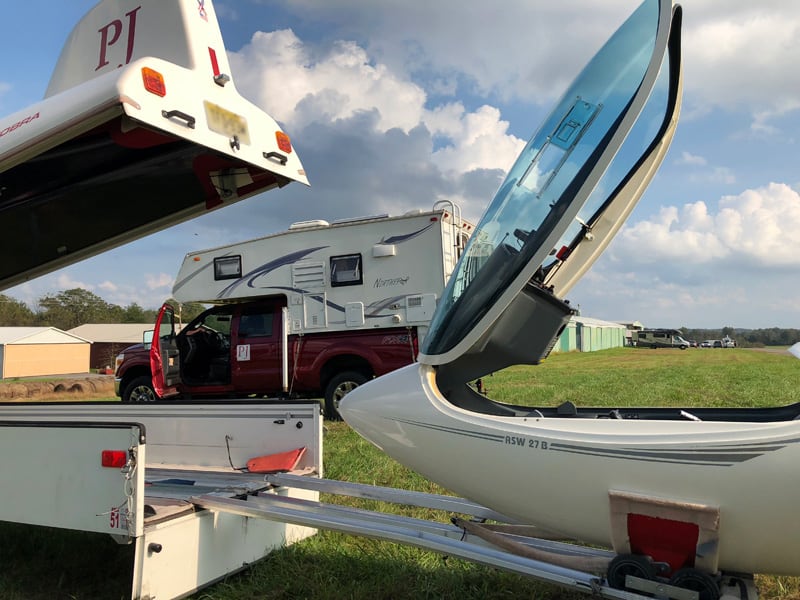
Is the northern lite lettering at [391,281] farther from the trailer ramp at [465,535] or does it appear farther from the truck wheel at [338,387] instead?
the trailer ramp at [465,535]

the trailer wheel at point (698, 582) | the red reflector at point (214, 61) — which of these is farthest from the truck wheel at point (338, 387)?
the trailer wheel at point (698, 582)

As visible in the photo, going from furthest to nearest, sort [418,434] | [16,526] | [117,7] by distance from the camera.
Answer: [16,526] → [117,7] → [418,434]

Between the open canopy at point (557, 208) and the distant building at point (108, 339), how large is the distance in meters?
46.7

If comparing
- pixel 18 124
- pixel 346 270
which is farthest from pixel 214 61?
pixel 346 270

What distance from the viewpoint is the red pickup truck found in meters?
9.32

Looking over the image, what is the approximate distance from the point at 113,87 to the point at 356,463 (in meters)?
4.10

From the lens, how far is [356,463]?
6.15 m

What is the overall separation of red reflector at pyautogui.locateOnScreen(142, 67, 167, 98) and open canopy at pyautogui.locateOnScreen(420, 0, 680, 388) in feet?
6.14

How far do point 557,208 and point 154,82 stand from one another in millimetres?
2253

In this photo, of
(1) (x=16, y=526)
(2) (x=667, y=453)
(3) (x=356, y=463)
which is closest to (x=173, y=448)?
(1) (x=16, y=526)

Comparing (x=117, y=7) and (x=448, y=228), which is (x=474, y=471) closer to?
(x=117, y=7)

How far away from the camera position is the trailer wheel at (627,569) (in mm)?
2430

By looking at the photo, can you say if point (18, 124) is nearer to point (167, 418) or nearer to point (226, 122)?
point (226, 122)

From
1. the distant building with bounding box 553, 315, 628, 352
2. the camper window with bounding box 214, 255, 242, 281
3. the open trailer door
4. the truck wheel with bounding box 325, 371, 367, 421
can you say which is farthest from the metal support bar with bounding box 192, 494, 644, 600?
the distant building with bounding box 553, 315, 628, 352
